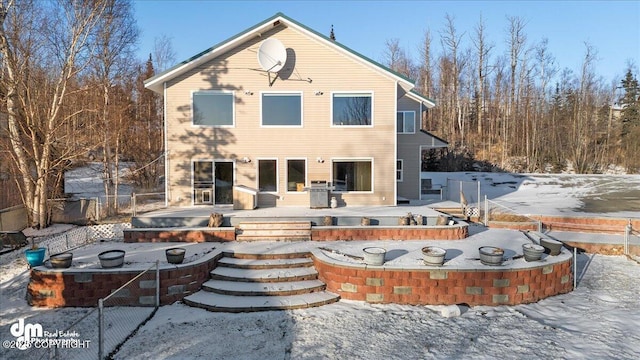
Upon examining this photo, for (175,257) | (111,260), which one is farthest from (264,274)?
(111,260)

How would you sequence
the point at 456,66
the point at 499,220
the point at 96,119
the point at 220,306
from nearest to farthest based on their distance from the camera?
the point at 220,306, the point at 499,220, the point at 96,119, the point at 456,66

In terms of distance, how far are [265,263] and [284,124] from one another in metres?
6.21

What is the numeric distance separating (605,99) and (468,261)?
3752 cm

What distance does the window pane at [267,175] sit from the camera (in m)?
12.0

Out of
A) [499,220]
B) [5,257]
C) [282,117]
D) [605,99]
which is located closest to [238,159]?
[282,117]

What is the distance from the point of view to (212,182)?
12.0 meters

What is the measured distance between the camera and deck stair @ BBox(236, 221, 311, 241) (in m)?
8.77

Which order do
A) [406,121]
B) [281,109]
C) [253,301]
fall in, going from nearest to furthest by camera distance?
[253,301] → [281,109] → [406,121]

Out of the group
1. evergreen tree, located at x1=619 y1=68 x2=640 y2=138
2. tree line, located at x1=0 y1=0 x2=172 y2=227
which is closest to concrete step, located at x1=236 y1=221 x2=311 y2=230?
tree line, located at x1=0 y1=0 x2=172 y2=227

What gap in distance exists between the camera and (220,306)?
5945mm

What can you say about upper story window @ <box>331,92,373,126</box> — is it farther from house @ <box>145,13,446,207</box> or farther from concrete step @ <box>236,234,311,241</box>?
concrete step @ <box>236,234,311,241</box>

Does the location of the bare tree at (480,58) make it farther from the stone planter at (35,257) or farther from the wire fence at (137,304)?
the stone planter at (35,257)

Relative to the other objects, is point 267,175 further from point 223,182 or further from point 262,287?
point 262,287

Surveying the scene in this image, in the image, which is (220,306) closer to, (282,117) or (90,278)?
(90,278)
